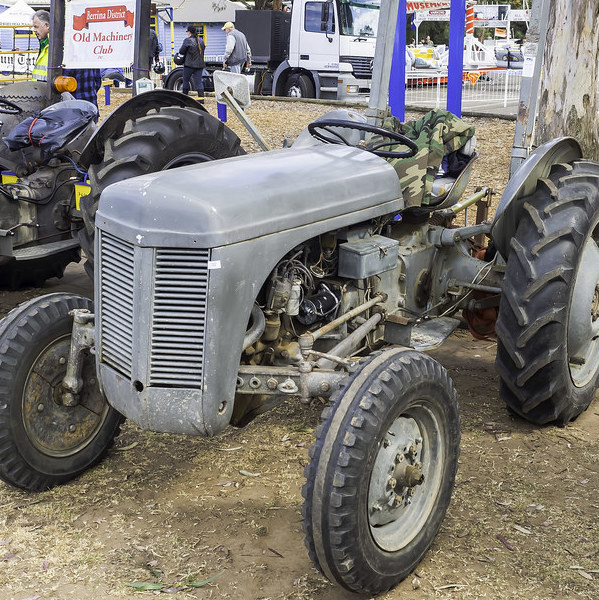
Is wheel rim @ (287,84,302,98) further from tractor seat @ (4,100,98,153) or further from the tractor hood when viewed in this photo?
the tractor hood

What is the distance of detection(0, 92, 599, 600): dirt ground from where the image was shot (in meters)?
3.04

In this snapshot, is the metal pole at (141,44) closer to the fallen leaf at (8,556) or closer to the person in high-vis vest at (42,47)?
the person in high-vis vest at (42,47)

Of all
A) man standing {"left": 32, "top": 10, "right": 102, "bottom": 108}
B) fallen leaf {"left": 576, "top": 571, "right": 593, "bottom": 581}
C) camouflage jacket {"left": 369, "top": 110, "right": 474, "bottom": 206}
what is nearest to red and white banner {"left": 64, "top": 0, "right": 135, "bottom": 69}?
man standing {"left": 32, "top": 10, "right": 102, "bottom": 108}

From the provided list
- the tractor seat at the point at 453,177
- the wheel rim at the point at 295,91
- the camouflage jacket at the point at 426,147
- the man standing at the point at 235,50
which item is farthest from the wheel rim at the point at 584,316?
the wheel rim at the point at 295,91

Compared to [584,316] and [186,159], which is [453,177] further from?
[186,159]

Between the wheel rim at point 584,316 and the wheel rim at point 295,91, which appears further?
the wheel rim at point 295,91

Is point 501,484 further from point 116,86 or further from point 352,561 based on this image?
point 116,86

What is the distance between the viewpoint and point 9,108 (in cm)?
686

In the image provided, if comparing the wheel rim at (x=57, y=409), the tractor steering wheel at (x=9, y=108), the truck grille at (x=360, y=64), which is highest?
the truck grille at (x=360, y=64)

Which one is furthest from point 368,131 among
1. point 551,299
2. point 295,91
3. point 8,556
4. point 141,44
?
point 295,91

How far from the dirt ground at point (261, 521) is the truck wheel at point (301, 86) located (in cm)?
1535

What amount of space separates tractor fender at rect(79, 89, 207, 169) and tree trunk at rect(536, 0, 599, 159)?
3284 mm

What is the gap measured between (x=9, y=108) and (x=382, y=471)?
5.11m

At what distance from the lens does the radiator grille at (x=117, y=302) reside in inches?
121
